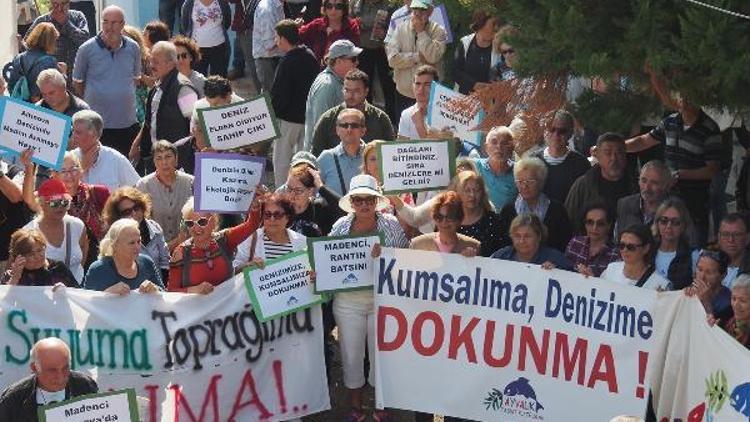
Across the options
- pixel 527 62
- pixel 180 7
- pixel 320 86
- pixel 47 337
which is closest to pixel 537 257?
A: pixel 527 62

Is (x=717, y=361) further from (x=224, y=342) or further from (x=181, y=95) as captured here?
(x=181, y=95)

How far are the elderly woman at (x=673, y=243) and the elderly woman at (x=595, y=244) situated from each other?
14.3 inches

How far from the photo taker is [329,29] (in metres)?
18.0

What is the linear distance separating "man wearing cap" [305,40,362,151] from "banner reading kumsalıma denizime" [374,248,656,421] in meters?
3.84

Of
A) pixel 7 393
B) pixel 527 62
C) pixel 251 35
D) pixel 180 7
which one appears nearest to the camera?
pixel 7 393

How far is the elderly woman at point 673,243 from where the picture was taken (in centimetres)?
1190

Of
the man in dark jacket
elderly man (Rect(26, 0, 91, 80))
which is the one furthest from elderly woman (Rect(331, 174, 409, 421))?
elderly man (Rect(26, 0, 91, 80))

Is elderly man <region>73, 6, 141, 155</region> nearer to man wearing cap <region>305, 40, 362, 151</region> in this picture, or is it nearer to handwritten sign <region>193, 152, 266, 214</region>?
man wearing cap <region>305, 40, 362, 151</region>

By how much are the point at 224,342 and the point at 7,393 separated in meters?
1.84

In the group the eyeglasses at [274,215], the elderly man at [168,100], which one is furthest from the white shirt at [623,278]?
the elderly man at [168,100]

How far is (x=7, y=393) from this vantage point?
10.6 meters

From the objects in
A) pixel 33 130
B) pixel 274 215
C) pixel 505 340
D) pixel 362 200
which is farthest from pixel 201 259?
pixel 505 340

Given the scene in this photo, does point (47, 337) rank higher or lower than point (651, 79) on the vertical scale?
lower

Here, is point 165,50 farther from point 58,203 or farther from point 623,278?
point 623,278
